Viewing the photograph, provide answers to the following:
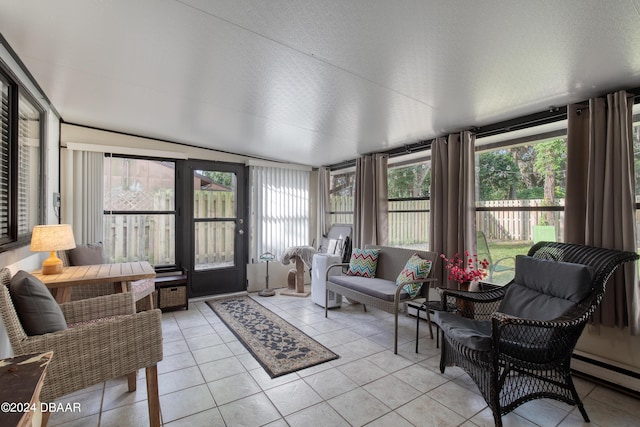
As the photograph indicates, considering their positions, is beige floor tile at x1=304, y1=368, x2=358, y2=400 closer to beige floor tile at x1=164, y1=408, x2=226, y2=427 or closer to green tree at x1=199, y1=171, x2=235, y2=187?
beige floor tile at x1=164, y1=408, x2=226, y2=427

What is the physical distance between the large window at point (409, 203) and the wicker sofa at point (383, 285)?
1.94 ft

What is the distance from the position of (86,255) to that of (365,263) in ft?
10.7

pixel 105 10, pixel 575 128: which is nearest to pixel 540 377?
pixel 575 128

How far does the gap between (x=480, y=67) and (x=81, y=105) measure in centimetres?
369

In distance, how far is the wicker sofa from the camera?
2.97m

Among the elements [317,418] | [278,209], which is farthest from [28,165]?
[278,209]

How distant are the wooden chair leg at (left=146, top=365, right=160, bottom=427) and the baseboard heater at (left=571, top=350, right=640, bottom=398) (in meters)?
3.13

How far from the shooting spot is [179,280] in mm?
4074

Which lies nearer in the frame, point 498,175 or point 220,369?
point 220,369

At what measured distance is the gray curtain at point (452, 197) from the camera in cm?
318

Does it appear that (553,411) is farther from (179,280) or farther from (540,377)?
(179,280)

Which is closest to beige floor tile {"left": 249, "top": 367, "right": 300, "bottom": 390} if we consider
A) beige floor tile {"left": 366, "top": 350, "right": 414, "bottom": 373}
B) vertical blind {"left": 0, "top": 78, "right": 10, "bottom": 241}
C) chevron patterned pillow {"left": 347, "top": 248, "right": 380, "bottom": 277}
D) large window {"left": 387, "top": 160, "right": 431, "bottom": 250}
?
beige floor tile {"left": 366, "top": 350, "right": 414, "bottom": 373}

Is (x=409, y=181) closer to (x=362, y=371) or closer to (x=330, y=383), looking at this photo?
(x=362, y=371)

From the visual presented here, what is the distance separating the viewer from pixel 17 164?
2.22 metres
